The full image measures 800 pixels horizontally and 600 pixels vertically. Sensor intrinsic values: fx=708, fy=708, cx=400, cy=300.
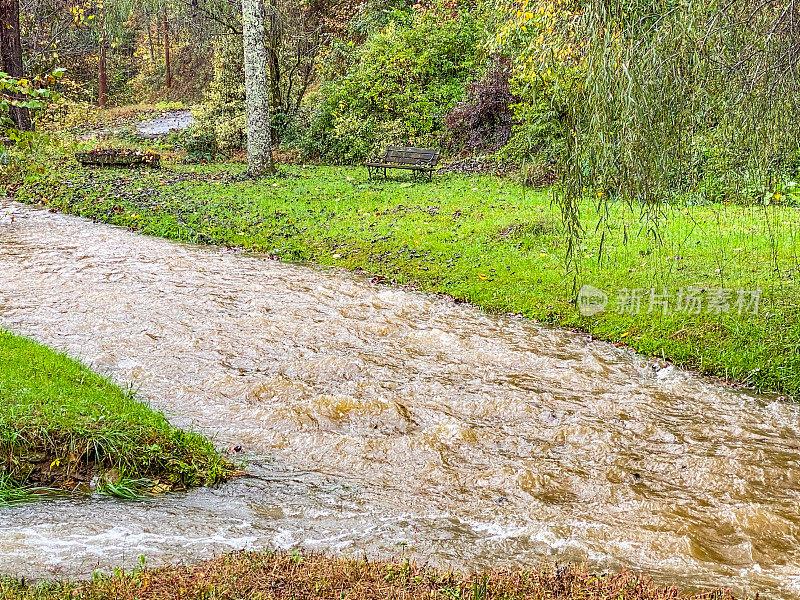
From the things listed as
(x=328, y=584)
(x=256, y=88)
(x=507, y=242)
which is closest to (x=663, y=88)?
(x=328, y=584)

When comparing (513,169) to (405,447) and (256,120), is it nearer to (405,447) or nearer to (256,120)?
(256,120)

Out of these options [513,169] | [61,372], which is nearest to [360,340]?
[61,372]

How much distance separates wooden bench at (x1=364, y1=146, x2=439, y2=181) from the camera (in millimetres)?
19516

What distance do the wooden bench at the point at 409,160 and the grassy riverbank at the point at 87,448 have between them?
14.6 m

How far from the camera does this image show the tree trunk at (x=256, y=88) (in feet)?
64.4

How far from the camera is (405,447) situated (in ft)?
19.2

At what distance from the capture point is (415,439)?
600 centimetres

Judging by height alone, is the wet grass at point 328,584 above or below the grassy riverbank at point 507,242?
below

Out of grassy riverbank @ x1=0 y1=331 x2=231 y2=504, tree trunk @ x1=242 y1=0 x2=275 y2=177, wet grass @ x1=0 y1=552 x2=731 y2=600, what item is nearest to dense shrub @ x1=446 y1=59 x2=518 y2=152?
tree trunk @ x1=242 y1=0 x2=275 y2=177

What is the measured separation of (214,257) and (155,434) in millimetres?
8244

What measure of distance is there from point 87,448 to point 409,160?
15938mm

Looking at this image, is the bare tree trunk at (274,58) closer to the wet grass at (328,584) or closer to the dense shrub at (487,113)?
the dense shrub at (487,113)

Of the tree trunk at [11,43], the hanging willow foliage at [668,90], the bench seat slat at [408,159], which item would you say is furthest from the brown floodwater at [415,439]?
the tree trunk at [11,43]

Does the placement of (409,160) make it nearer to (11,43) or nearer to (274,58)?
(274,58)
